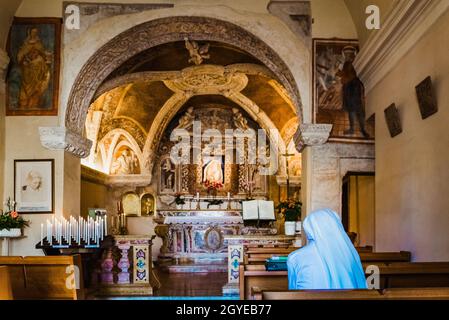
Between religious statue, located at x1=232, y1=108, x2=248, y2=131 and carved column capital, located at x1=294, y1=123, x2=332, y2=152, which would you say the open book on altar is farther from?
religious statue, located at x1=232, y1=108, x2=248, y2=131

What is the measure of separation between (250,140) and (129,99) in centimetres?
459

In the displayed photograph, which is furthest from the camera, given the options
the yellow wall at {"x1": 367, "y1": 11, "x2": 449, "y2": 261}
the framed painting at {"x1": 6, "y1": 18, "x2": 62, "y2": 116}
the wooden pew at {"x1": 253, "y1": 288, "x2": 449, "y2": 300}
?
the framed painting at {"x1": 6, "y1": 18, "x2": 62, "y2": 116}

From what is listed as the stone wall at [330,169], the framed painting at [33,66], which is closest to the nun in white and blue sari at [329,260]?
the stone wall at [330,169]

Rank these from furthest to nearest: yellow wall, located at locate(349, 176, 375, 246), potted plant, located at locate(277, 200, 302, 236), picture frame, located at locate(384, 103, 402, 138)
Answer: yellow wall, located at locate(349, 176, 375, 246), potted plant, located at locate(277, 200, 302, 236), picture frame, located at locate(384, 103, 402, 138)

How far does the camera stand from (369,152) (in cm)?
988

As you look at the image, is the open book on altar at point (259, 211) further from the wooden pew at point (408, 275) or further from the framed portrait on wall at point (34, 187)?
the wooden pew at point (408, 275)

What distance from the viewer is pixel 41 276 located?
5.75m

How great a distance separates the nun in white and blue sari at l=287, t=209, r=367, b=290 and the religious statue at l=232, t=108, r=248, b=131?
1407cm

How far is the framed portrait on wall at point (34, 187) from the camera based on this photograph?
30.6ft

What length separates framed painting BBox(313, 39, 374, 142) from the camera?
9.79m

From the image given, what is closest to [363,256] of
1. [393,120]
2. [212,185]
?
[393,120]

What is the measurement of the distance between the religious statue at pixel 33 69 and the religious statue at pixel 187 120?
8.03 m

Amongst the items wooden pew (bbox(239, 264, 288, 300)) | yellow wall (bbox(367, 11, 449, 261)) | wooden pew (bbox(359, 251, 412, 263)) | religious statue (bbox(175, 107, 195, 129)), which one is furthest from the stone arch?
religious statue (bbox(175, 107, 195, 129))
